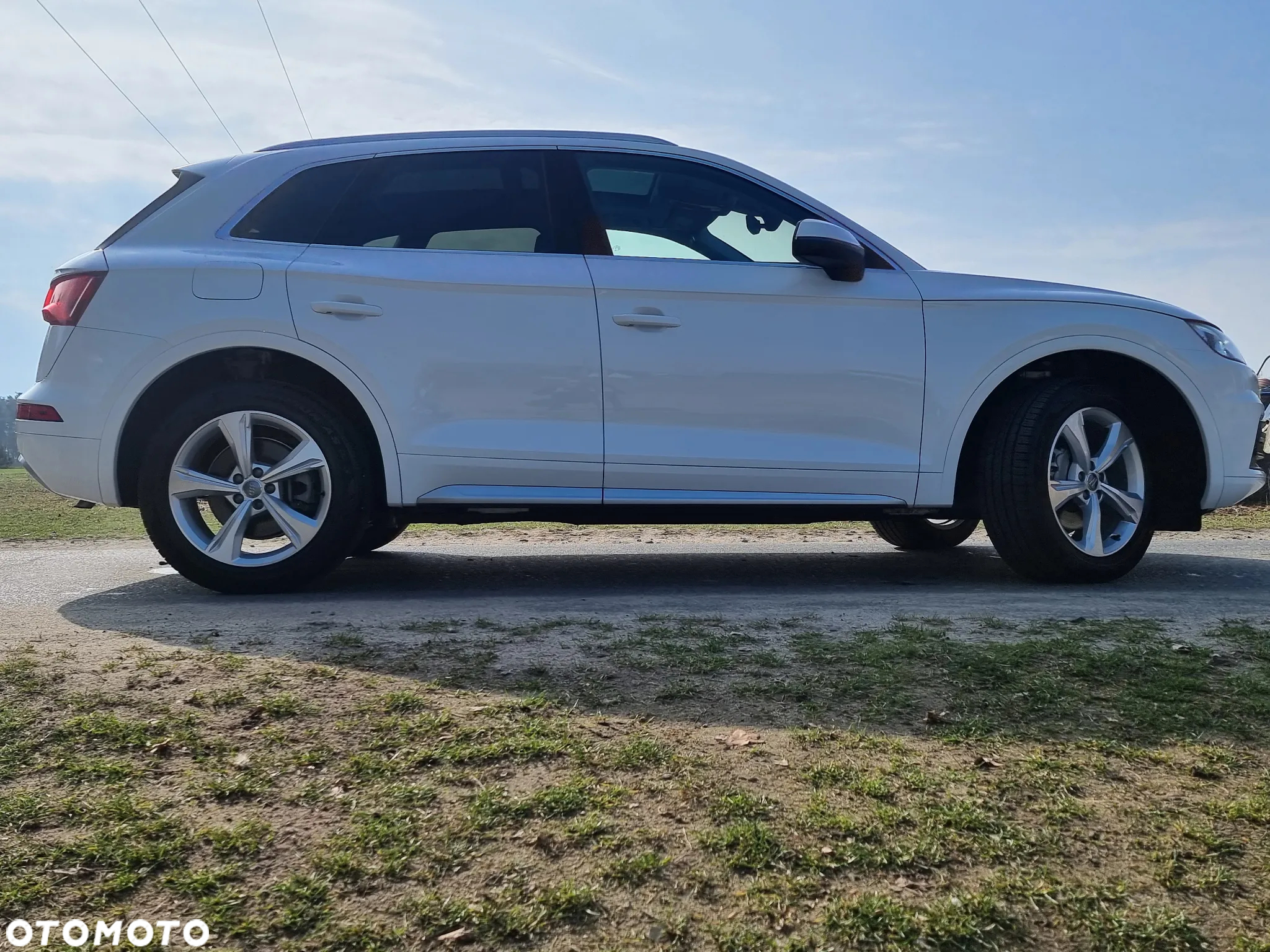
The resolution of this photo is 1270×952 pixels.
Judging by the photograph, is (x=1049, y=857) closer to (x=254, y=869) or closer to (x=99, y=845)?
(x=254, y=869)

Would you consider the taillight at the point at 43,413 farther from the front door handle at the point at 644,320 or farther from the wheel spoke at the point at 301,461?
the front door handle at the point at 644,320

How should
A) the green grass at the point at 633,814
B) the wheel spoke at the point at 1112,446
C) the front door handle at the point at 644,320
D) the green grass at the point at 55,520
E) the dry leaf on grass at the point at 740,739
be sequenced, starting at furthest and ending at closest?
the green grass at the point at 55,520
the wheel spoke at the point at 1112,446
the front door handle at the point at 644,320
the dry leaf on grass at the point at 740,739
the green grass at the point at 633,814

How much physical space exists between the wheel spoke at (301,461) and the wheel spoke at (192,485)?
7.1 inches

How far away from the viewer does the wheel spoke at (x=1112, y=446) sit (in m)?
4.07

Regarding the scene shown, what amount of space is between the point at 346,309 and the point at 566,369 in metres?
0.91

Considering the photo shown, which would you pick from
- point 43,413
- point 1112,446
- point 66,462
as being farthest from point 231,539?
point 1112,446

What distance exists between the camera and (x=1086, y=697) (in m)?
2.27

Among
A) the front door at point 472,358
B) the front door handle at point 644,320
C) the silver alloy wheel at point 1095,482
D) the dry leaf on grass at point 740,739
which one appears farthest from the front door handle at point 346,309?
the silver alloy wheel at point 1095,482

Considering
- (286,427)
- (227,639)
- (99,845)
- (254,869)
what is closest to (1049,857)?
(254,869)

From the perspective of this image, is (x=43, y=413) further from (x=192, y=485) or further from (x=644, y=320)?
(x=644, y=320)

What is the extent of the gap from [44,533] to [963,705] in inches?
242

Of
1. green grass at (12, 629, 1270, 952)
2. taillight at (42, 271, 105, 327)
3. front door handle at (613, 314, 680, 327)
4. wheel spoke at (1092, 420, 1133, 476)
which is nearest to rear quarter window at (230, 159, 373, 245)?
taillight at (42, 271, 105, 327)

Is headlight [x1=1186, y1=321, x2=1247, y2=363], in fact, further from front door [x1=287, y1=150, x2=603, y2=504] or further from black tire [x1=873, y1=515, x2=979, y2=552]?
front door [x1=287, y1=150, x2=603, y2=504]

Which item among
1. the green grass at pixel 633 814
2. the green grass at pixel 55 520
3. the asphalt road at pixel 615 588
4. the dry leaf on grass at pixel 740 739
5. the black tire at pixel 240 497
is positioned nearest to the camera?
the green grass at pixel 633 814
